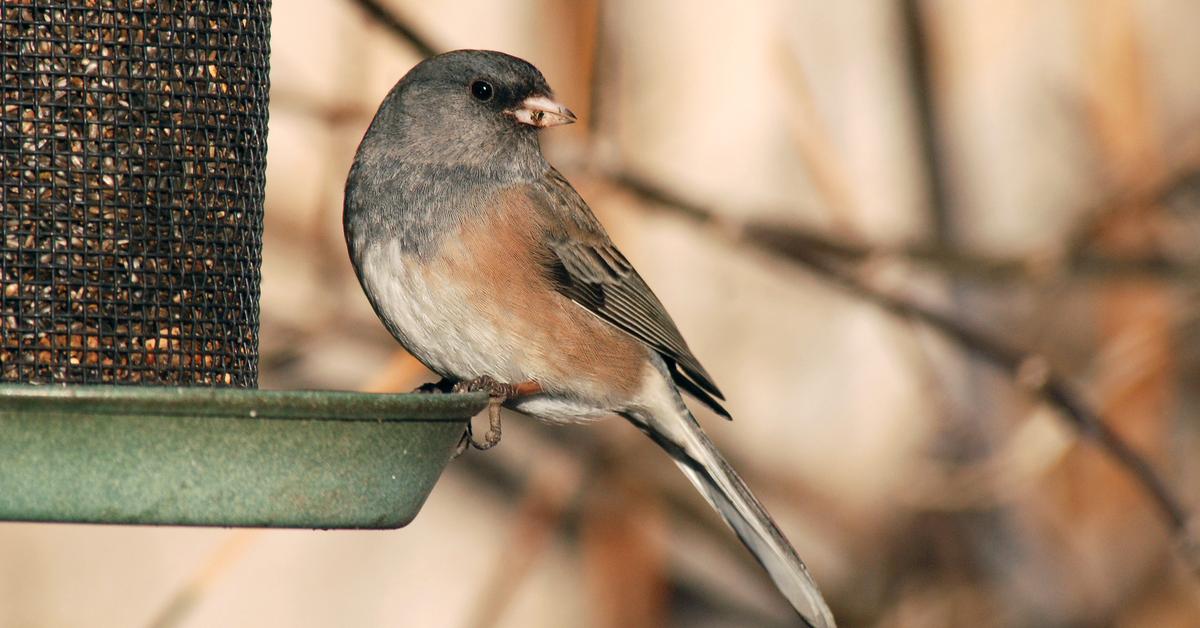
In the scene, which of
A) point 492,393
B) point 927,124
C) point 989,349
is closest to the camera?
point 492,393

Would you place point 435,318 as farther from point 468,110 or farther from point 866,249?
point 866,249

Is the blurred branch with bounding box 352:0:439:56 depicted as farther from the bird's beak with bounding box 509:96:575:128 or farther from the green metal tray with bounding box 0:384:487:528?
the green metal tray with bounding box 0:384:487:528

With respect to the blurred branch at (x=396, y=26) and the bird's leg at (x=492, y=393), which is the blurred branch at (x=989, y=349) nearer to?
the blurred branch at (x=396, y=26)

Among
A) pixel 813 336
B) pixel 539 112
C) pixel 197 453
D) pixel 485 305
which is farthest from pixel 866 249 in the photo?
pixel 197 453

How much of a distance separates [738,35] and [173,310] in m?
2.57

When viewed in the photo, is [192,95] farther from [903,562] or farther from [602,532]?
[903,562]

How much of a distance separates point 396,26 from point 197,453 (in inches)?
60.2

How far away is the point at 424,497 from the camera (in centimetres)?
234

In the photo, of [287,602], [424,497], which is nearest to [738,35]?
[287,602]

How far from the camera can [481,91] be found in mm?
3250

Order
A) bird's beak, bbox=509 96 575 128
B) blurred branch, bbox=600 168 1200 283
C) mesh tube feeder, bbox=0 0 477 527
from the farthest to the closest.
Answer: blurred branch, bbox=600 168 1200 283, bird's beak, bbox=509 96 575 128, mesh tube feeder, bbox=0 0 477 527

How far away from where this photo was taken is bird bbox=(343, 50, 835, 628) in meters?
2.94

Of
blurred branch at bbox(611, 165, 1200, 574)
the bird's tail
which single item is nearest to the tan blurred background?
blurred branch at bbox(611, 165, 1200, 574)

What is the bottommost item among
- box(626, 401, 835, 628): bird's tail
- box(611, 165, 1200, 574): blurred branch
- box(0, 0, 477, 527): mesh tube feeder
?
box(626, 401, 835, 628): bird's tail
